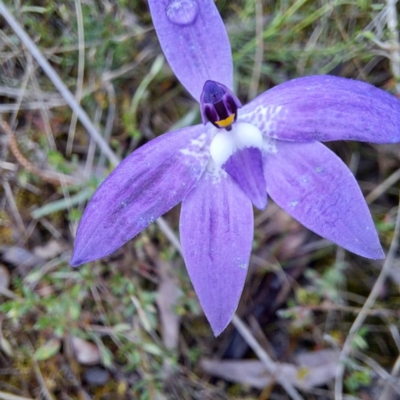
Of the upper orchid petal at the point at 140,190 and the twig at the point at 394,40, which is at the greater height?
the upper orchid petal at the point at 140,190

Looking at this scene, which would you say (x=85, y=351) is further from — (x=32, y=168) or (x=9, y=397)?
(x=32, y=168)

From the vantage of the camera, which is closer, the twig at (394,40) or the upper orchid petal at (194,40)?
the upper orchid petal at (194,40)

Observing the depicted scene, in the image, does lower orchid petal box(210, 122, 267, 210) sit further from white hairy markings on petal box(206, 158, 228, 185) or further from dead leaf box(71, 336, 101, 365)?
dead leaf box(71, 336, 101, 365)

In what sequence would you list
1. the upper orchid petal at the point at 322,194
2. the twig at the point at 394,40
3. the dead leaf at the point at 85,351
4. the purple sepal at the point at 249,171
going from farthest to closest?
the dead leaf at the point at 85,351 → the twig at the point at 394,40 → the purple sepal at the point at 249,171 → the upper orchid petal at the point at 322,194

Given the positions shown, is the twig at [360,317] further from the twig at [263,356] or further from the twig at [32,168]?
the twig at [32,168]

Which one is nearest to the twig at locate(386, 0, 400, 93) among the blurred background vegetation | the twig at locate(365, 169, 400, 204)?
the blurred background vegetation

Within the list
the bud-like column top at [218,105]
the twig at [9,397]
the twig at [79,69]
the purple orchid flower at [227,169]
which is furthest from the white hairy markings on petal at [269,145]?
the twig at [9,397]

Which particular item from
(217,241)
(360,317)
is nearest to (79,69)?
(217,241)
